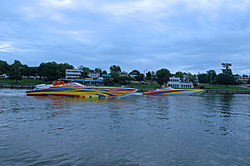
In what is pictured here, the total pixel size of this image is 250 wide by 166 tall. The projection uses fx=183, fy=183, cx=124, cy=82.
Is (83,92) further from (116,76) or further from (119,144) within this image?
(116,76)

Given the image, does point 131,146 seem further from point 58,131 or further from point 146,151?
point 58,131

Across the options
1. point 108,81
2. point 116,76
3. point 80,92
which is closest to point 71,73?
point 116,76

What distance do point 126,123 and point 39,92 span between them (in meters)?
23.1

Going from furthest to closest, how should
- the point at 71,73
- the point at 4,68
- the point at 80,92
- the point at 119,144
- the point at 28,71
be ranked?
the point at 71,73 < the point at 28,71 < the point at 4,68 < the point at 80,92 < the point at 119,144

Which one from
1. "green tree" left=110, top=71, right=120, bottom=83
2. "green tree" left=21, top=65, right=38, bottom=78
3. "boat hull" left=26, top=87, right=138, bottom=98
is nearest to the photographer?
"boat hull" left=26, top=87, right=138, bottom=98

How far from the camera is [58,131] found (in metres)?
8.34

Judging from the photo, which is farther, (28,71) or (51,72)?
(28,71)

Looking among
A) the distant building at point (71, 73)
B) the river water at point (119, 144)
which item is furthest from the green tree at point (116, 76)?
the river water at point (119, 144)

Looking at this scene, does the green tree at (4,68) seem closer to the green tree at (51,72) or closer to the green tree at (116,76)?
the green tree at (51,72)

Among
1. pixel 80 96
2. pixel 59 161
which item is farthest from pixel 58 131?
pixel 80 96

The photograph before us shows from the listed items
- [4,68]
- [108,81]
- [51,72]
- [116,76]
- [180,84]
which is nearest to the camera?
[180,84]

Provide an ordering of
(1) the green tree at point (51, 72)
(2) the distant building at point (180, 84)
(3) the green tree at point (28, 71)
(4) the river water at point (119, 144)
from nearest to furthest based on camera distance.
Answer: (4) the river water at point (119, 144) < (2) the distant building at point (180, 84) < (1) the green tree at point (51, 72) < (3) the green tree at point (28, 71)

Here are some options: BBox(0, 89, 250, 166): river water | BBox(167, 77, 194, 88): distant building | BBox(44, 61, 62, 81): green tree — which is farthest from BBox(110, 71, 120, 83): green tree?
BBox(0, 89, 250, 166): river water

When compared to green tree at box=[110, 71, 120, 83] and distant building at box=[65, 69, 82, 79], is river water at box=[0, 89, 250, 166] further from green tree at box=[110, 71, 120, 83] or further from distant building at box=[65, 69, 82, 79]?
distant building at box=[65, 69, 82, 79]
